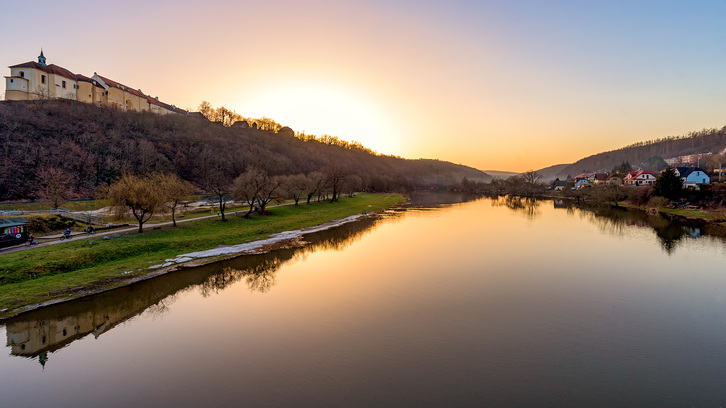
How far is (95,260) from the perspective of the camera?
21344 millimetres

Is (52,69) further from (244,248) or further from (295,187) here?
(244,248)

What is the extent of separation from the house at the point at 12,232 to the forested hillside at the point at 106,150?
22.3 m

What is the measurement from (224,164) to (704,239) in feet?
326

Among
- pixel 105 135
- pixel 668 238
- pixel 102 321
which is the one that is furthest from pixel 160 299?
pixel 105 135

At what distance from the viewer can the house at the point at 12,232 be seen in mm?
21031

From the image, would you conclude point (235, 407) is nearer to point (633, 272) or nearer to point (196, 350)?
point (196, 350)

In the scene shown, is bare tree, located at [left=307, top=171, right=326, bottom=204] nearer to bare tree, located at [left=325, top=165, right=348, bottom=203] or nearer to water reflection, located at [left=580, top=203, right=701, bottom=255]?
bare tree, located at [left=325, top=165, right=348, bottom=203]

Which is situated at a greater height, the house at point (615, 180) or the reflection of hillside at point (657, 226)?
the house at point (615, 180)

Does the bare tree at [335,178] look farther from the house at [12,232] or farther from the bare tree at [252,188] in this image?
the house at [12,232]

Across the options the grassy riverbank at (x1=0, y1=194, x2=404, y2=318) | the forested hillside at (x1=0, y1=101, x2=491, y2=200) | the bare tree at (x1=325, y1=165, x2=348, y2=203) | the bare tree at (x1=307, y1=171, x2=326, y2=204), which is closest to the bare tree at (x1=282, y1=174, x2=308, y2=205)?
the bare tree at (x1=307, y1=171, x2=326, y2=204)

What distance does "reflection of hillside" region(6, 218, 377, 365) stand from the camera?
12930 millimetres

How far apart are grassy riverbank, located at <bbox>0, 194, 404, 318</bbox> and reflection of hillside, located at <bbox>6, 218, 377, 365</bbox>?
1.32m

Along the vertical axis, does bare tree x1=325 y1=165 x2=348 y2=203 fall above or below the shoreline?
above

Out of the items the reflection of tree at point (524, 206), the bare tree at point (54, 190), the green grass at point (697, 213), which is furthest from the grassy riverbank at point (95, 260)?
the green grass at point (697, 213)
